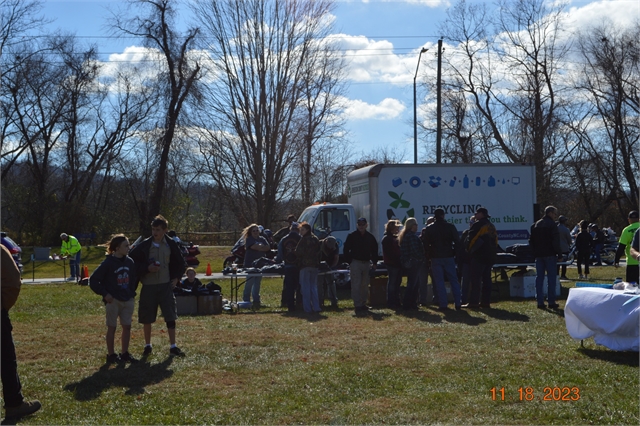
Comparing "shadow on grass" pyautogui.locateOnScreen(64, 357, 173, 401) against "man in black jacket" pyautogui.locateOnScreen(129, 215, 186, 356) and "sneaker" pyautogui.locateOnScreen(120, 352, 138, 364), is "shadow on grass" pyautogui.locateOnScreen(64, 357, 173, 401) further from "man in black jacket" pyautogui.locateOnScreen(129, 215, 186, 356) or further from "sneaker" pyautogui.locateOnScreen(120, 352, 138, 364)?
"man in black jacket" pyautogui.locateOnScreen(129, 215, 186, 356)

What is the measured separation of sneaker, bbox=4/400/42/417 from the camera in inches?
264

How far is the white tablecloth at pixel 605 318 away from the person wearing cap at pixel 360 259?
564cm

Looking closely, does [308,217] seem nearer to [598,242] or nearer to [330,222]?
[330,222]

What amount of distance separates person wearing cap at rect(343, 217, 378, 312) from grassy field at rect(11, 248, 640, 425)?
122 centimetres

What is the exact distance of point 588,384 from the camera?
7535 millimetres

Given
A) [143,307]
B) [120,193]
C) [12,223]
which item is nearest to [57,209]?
[12,223]

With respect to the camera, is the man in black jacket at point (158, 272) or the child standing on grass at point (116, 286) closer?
Answer: the child standing on grass at point (116, 286)

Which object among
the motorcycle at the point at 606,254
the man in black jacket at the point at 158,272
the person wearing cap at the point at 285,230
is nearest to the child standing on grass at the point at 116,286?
the man in black jacket at the point at 158,272

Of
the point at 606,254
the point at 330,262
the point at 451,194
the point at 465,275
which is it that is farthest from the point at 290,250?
the point at 606,254

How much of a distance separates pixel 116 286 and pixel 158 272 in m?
0.63

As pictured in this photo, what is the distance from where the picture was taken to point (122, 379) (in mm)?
8406

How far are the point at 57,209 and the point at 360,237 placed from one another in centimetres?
3662

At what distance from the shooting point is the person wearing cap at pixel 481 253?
47.1 feet

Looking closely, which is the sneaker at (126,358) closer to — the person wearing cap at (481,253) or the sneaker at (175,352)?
the sneaker at (175,352)
